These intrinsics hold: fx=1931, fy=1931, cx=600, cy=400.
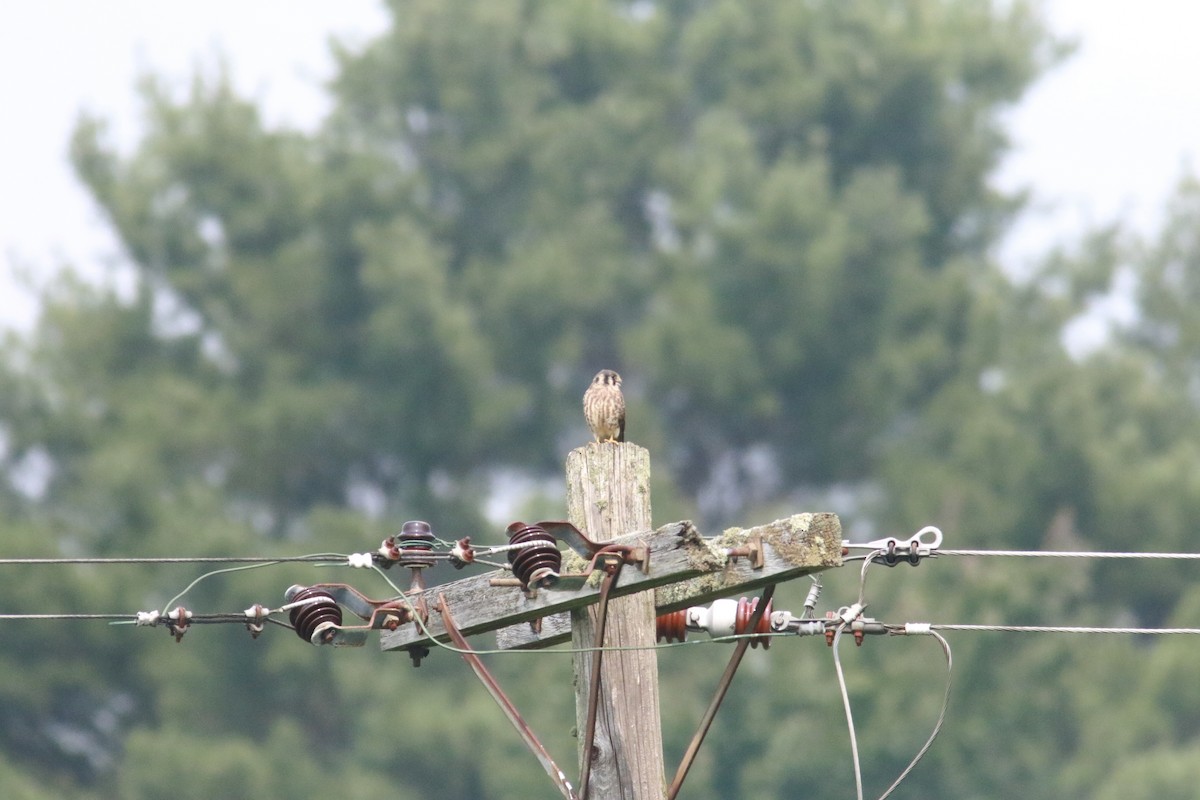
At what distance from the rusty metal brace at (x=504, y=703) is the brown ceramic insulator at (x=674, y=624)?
504 millimetres

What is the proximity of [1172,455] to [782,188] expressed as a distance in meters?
5.26

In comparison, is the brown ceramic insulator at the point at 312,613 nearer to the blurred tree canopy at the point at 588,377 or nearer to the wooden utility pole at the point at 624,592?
the wooden utility pole at the point at 624,592

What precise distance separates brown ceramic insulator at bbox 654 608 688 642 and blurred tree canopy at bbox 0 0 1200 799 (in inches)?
486

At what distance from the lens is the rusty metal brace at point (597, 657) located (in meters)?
4.81

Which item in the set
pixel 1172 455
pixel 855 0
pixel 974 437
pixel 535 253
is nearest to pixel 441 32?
pixel 535 253

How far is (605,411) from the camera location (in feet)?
19.0

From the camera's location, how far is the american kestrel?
579cm

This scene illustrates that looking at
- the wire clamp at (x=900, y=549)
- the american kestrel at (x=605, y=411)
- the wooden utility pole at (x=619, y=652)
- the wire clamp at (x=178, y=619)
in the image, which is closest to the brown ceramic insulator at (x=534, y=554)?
the wooden utility pole at (x=619, y=652)

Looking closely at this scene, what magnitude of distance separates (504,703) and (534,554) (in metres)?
0.44

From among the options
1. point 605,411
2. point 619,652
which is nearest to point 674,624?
point 619,652

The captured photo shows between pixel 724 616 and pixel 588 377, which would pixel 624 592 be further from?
pixel 588 377

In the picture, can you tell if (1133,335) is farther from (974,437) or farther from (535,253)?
(535,253)

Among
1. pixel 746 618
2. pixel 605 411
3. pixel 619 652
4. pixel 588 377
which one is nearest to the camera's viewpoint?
pixel 619 652

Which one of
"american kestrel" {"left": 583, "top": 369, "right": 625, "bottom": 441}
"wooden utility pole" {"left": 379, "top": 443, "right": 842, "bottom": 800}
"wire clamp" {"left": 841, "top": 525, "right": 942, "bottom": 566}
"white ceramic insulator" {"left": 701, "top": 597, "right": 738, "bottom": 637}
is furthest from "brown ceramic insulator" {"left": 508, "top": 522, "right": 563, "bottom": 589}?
"american kestrel" {"left": 583, "top": 369, "right": 625, "bottom": 441}
